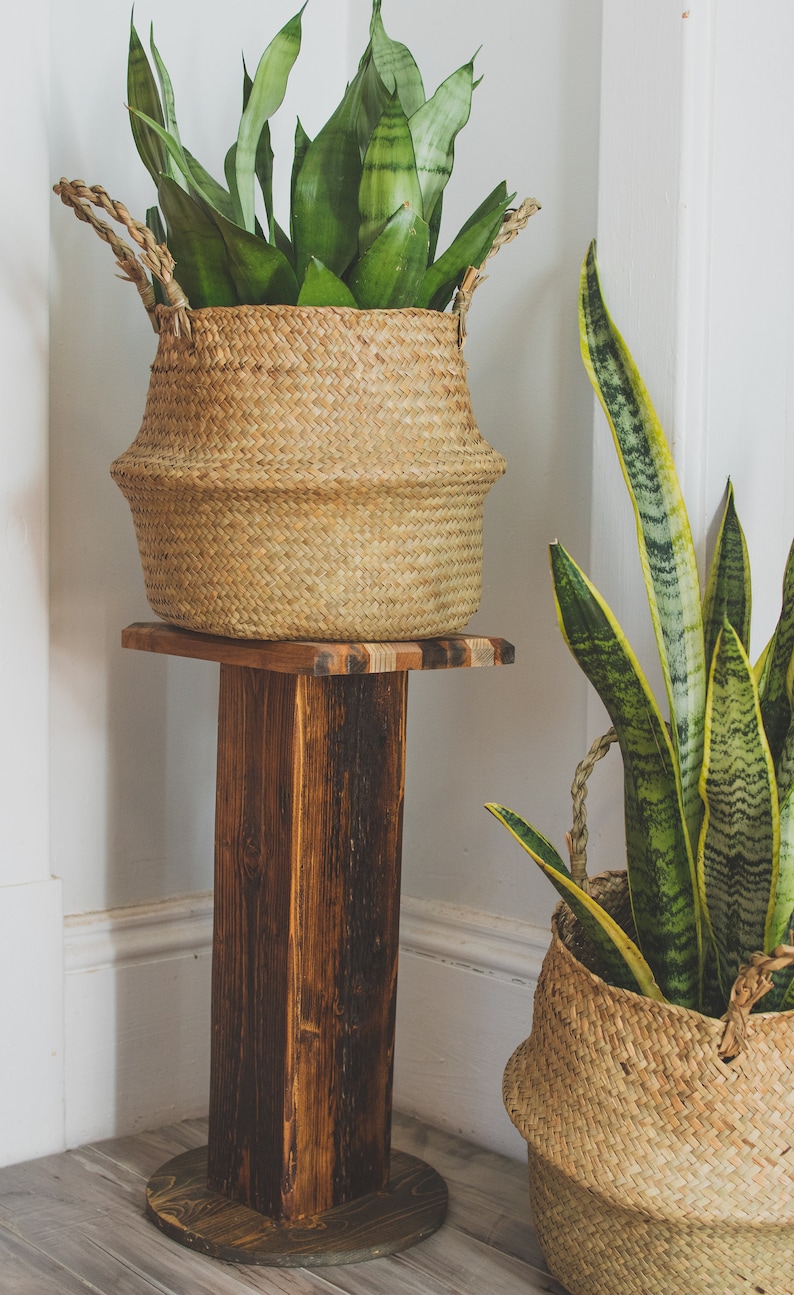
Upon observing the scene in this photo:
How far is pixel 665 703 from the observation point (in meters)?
1.17

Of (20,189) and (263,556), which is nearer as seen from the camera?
(263,556)

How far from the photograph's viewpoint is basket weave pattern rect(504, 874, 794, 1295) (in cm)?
90

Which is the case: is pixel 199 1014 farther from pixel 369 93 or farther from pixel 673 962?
pixel 369 93

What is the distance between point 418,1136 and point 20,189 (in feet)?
3.57

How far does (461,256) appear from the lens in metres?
1.10

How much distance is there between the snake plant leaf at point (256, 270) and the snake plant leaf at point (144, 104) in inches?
4.6

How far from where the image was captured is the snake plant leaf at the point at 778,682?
98 centimetres

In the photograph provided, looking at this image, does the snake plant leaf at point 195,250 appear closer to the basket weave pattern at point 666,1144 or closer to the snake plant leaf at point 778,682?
the snake plant leaf at point 778,682

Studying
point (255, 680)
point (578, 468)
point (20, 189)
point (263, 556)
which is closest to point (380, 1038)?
point (255, 680)

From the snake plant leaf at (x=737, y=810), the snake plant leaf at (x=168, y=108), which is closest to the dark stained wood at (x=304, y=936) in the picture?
the snake plant leaf at (x=737, y=810)

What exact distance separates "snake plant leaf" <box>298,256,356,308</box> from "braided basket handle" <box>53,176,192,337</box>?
4.3 inches

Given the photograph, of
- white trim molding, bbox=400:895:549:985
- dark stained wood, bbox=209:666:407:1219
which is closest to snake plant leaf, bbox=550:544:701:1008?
dark stained wood, bbox=209:666:407:1219

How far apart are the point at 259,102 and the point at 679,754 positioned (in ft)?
2.20

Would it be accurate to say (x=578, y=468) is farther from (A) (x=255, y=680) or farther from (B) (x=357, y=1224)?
(B) (x=357, y=1224)
